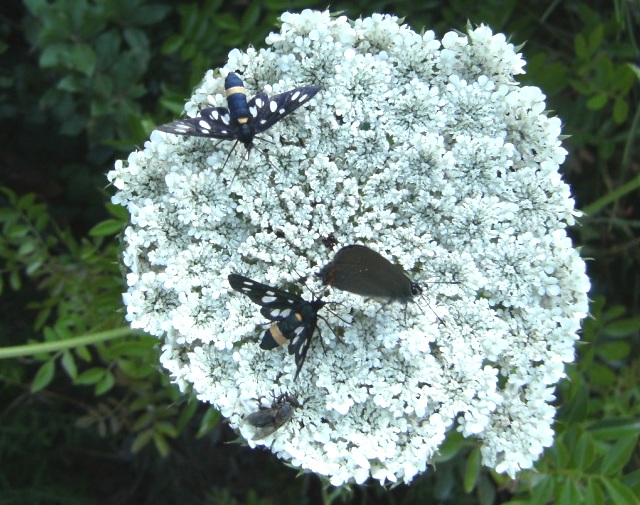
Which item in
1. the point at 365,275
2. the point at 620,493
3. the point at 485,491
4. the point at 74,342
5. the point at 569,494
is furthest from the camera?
the point at 485,491

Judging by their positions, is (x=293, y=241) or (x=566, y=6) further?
(x=566, y=6)

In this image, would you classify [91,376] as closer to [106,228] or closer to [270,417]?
[106,228]

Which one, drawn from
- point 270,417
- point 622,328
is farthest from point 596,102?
point 270,417

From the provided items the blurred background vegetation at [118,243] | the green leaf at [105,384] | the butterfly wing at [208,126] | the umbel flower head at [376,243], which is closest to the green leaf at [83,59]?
the blurred background vegetation at [118,243]

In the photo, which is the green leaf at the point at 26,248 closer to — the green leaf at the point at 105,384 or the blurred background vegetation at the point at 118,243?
the blurred background vegetation at the point at 118,243

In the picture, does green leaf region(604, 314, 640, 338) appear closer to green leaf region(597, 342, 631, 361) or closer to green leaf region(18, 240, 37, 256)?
green leaf region(597, 342, 631, 361)

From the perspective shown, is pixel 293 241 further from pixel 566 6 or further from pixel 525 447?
pixel 566 6

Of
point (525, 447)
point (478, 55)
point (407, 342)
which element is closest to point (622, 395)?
point (525, 447)

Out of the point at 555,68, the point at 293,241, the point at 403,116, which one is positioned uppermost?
the point at 555,68
